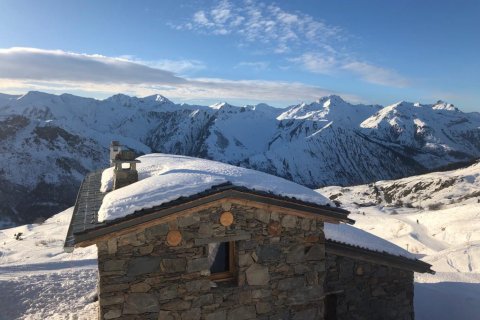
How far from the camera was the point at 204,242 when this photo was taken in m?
8.12

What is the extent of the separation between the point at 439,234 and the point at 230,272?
28.1m

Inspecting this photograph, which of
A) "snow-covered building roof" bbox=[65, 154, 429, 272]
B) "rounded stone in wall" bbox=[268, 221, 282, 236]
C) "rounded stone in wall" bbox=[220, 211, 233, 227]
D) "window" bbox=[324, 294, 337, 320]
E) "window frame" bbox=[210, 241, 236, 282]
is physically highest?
"snow-covered building roof" bbox=[65, 154, 429, 272]

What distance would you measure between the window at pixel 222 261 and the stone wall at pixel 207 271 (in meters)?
0.30

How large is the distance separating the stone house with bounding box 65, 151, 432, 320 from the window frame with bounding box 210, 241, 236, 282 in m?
0.02

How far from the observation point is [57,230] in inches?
1432

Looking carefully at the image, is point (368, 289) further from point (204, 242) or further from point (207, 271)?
point (204, 242)

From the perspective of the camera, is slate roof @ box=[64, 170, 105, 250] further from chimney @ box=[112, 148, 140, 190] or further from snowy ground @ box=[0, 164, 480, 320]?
snowy ground @ box=[0, 164, 480, 320]

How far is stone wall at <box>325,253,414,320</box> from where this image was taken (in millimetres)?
11211

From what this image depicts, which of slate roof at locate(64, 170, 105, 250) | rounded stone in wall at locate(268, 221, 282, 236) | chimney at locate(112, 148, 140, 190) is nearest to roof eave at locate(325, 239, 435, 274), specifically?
rounded stone in wall at locate(268, 221, 282, 236)

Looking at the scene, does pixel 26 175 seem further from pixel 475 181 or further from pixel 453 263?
pixel 453 263

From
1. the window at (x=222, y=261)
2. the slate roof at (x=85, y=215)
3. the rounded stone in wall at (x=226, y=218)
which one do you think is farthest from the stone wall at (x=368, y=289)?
the slate roof at (x=85, y=215)

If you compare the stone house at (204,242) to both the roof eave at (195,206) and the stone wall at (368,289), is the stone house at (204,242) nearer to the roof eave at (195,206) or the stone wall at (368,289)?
the roof eave at (195,206)

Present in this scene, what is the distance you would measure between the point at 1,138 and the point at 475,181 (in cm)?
12761

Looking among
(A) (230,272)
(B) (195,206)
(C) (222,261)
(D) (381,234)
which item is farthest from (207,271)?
(D) (381,234)
